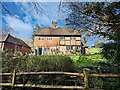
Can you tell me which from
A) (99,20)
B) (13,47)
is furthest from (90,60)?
(99,20)

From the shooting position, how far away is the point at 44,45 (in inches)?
1319

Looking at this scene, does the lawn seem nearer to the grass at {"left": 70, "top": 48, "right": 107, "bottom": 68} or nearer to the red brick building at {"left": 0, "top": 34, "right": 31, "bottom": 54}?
the grass at {"left": 70, "top": 48, "right": 107, "bottom": 68}

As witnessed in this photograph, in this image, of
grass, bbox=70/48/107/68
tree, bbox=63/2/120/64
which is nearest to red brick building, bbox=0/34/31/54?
tree, bbox=63/2/120/64

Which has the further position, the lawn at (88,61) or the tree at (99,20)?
the lawn at (88,61)

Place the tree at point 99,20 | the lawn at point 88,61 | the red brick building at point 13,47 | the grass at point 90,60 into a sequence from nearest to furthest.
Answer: the tree at point 99,20 → the red brick building at point 13,47 → the grass at point 90,60 → the lawn at point 88,61

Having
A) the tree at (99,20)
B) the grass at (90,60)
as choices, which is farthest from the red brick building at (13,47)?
the grass at (90,60)

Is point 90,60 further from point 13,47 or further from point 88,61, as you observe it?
point 13,47

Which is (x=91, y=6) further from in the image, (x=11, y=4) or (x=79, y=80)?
(x=11, y=4)

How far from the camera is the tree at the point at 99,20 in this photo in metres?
7.90

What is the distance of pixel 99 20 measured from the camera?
8539 mm

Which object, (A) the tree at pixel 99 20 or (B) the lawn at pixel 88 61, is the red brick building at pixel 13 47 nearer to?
(A) the tree at pixel 99 20

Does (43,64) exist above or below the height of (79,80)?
above

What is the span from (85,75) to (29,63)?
8.13ft

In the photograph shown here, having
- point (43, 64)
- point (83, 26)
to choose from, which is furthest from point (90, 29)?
point (43, 64)
